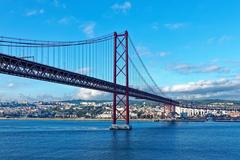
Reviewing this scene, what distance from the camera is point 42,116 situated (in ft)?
625

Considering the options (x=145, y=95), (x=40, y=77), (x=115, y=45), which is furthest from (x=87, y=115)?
(x=40, y=77)

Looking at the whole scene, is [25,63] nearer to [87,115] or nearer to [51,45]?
[51,45]

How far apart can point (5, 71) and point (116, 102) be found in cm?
2254

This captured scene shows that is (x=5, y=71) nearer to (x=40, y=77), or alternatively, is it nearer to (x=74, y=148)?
(x=40, y=77)

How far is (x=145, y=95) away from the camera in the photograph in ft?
229

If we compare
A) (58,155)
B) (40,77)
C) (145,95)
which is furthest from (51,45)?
(145,95)

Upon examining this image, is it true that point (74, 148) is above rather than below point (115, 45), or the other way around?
below

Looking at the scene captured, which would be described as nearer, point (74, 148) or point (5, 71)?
point (5, 71)

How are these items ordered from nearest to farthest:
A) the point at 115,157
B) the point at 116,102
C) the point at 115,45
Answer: the point at 115,157, the point at 116,102, the point at 115,45

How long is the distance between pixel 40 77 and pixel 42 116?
510ft

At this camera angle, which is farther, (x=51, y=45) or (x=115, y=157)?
(x=51, y=45)

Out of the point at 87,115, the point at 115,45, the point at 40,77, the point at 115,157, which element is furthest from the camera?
the point at 87,115

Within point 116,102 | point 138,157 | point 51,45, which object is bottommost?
point 138,157

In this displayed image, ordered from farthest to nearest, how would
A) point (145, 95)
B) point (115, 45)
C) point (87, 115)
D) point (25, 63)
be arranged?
point (87, 115), point (145, 95), point (115, 45), point (25, 63)
